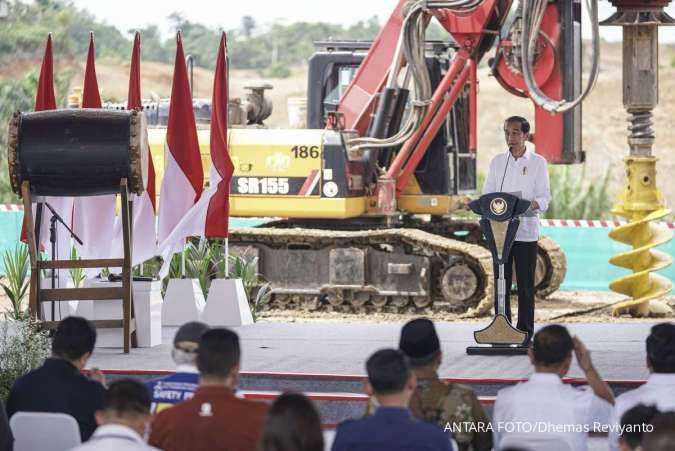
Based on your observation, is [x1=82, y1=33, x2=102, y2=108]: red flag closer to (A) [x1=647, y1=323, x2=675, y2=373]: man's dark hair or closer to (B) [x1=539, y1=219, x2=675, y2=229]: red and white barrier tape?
(A) [x1=647, y1=323, x2=675, y2=373]: man's dark hair

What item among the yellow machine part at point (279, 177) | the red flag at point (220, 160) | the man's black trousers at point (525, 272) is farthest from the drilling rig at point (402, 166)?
the man's black trousers at point (525, 272)

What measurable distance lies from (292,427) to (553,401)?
1.92m

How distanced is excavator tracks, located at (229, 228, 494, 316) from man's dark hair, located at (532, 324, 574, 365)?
11.5 meters

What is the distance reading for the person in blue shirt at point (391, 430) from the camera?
228 inches

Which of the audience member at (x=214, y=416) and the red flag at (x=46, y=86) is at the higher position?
the red flag at (x=46, y=86)

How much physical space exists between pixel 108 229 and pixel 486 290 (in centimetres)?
640

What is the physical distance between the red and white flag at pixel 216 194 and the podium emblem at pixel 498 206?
9.45 ft

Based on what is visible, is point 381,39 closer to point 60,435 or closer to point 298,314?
point 298,314

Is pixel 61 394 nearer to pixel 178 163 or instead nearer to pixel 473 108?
pixel 178 163

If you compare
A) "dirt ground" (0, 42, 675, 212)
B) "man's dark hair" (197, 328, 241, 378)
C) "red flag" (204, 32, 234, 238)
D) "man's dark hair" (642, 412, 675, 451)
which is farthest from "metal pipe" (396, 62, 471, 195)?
"dirt ground" (0, 42, 675, 212)

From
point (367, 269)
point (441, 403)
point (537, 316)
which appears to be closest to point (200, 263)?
point (367, 269)

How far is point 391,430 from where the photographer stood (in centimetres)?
580

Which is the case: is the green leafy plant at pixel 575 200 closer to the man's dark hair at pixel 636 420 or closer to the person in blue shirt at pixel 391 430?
the man's dark hair at pixel 636 420

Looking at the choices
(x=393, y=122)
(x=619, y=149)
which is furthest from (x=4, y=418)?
(x=619, y=149)
